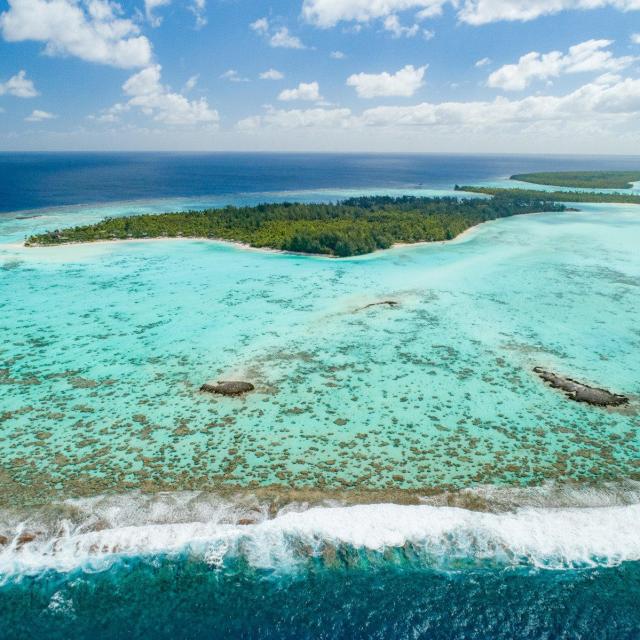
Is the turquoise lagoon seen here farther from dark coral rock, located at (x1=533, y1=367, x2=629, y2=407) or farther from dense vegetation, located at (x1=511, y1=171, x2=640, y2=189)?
dense vegetation, located at (x1=511, y1=171, x2=640, y2=189)

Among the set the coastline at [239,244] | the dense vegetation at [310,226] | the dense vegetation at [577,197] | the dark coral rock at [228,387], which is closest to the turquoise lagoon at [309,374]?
the dark coral rock at [228,387]

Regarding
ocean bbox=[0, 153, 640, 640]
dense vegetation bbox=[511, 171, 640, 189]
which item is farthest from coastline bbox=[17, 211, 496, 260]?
dense vegetation bbox=[511, 171, 640, 189]

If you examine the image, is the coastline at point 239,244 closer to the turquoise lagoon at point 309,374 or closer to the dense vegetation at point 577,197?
the turquoise lagoon at point 309,374

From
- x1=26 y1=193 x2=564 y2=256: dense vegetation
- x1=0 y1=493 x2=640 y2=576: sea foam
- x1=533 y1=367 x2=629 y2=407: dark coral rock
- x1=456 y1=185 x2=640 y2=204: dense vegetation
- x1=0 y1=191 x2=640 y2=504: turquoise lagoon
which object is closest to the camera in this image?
x1=0 y1=493 x2=640 y2=576: sea foam

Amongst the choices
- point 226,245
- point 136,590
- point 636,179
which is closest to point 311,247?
point 226,245

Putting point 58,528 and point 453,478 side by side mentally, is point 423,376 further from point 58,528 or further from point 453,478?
point 58,528

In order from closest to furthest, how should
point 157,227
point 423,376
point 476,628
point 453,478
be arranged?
point 476,628
point 453,478
point 423,376
point 157,227
